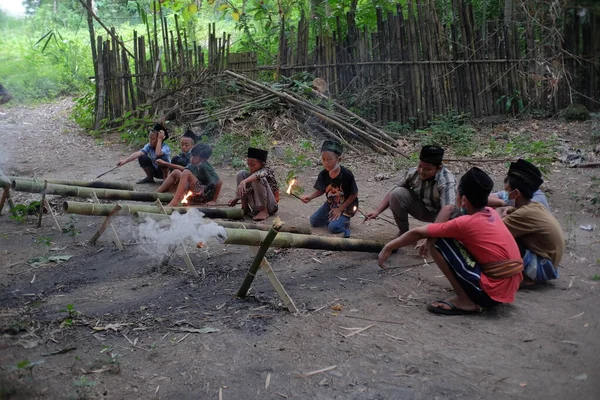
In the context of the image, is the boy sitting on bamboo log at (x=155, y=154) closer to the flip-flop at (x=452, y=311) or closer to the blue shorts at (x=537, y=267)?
the flip-flop at (x=452, y=311)

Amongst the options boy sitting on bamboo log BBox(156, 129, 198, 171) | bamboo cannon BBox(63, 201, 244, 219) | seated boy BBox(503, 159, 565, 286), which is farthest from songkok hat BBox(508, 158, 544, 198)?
boy sitting on bamboo log BBox(156, 129, 198, 171)

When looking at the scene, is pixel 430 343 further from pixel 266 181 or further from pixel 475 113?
pixel 475 113

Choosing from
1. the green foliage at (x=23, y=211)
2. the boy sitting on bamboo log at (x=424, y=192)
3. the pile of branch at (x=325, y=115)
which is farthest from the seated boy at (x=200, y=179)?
A: the pile of branch at (x=325, y=115)

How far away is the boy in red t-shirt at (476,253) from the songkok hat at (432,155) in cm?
104

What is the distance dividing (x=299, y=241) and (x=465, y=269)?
1219 mm

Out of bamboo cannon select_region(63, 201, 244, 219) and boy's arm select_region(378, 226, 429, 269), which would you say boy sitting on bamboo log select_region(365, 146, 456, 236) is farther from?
bamboo cannon select_region(63, 201, 244, 219)

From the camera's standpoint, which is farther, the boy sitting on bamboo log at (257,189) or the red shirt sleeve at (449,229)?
the boy sitting on bamboo log at (257,189)

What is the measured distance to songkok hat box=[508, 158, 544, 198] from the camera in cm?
417

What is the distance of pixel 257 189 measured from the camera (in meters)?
6.32

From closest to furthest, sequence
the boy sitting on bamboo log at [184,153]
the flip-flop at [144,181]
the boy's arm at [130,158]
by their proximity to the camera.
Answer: the boy's arm at [130,158] → the boy sitting on bamboo log at [184,153] → the flip-flop at [144,181]

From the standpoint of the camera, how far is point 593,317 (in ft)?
12.3

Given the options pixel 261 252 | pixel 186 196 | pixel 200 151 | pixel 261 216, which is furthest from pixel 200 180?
pixel 261 252

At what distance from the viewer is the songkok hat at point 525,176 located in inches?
164

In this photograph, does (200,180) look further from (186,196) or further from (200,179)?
(186,196)
